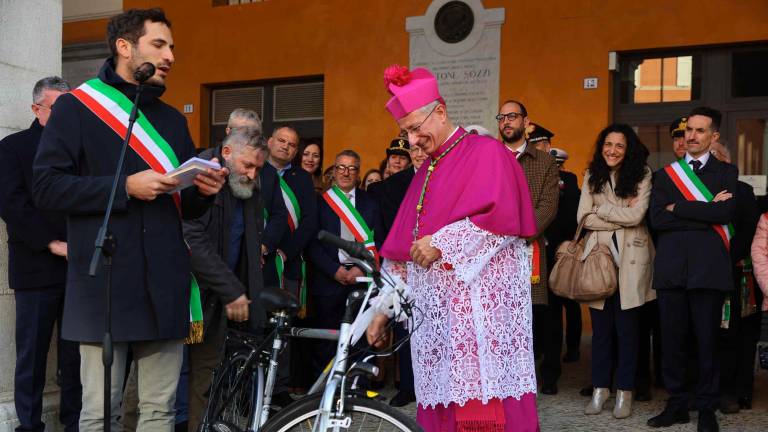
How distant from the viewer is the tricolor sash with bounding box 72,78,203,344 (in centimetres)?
336

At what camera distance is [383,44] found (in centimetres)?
1167

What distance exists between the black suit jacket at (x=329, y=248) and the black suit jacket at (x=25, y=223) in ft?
7.61

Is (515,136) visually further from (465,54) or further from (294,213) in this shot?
(465,54)

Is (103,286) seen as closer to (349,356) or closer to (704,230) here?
(349,356)

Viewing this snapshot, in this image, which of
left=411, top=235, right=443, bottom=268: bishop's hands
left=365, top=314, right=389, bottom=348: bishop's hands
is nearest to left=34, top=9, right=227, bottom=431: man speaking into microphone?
left=365, top=314, right=389, bottom=348: bishop's hands

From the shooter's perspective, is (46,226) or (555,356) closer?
(46,226)

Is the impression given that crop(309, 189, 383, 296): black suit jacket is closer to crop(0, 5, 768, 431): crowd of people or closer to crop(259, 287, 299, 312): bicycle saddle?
crop(0, 5, 768, 431): crowd of people

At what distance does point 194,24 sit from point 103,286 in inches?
402

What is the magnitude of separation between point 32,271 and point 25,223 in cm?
26

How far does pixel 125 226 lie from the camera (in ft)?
10.9

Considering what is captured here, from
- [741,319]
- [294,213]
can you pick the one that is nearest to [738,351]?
[741,319]

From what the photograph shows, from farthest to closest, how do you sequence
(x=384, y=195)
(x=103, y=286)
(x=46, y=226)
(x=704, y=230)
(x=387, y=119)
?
(x=387, y=119), (x=384, y=195), (x=704, y=230), (x=46, y=226), (x=103, y=286)

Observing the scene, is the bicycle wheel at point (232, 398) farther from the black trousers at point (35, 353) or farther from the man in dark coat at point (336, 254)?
the man in dark coat at point (336, 254)

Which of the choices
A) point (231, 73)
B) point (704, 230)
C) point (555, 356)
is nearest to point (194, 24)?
point (231, 73)
